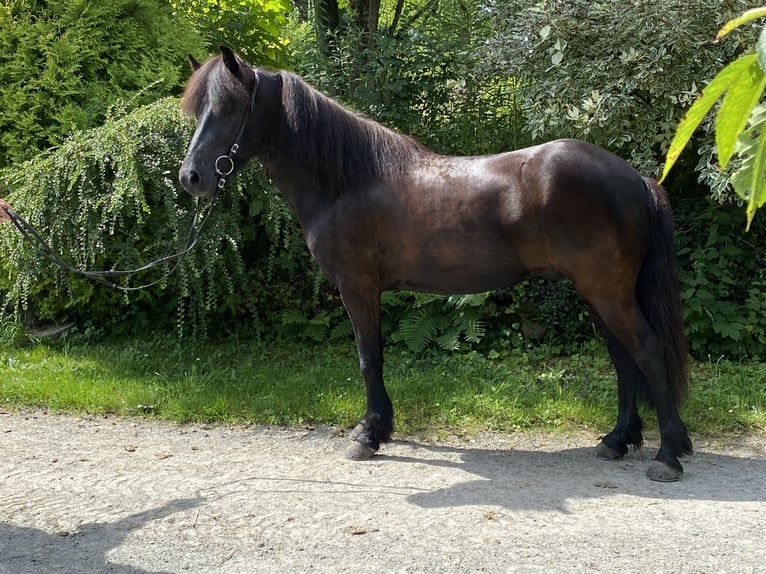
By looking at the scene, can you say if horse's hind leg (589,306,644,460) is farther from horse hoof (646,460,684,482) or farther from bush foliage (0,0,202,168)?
bush foliage (0,0,202,168)

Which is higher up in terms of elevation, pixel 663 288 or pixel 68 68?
pixel 68 68

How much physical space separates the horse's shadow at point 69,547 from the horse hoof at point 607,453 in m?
2.40

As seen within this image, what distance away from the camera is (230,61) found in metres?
3.94

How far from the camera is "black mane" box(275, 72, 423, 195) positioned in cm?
416

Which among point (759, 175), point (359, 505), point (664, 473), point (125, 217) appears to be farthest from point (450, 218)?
point (125, 217)

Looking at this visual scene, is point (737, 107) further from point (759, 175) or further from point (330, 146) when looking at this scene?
point (330, 146)

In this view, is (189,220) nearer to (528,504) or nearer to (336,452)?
(336,452)

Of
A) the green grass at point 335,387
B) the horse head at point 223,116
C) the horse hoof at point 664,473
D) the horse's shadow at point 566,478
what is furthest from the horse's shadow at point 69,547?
the horse hoof at point 664,473

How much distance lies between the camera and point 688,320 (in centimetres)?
611

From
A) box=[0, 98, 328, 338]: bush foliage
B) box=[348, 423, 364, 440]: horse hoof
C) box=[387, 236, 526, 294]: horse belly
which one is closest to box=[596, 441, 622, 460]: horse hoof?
box=[387, 236, 526, 294]: horse belly

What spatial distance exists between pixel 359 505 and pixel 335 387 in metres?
2.07

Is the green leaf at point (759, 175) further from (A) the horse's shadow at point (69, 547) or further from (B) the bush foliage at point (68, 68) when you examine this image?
(B) the bush foliage at point (68, 68)

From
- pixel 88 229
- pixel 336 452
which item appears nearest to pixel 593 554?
pixel 336 452

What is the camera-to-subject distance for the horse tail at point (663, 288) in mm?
3863
